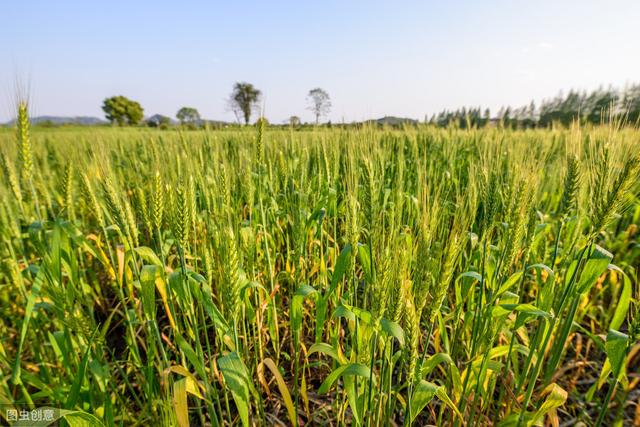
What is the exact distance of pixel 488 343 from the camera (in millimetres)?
1128

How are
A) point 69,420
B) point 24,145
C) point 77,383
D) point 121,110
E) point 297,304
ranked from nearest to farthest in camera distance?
point 69,420, point 77,383, point 297,304, point 24,145, point 121,110

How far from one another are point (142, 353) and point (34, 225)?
39.2 inches

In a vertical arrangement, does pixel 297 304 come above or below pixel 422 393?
above

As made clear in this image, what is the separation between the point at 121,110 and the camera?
4997 cm

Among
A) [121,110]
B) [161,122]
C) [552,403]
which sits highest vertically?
[121,110]

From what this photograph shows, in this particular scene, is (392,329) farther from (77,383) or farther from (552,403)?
(77,383)

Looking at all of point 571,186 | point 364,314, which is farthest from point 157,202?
point 571,186

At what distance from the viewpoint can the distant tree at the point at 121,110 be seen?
4938cm

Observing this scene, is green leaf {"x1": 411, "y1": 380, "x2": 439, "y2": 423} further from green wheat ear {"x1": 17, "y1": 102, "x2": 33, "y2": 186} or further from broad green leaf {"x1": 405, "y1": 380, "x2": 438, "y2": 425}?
green wheat ear {"x1": 17, "y1": 102, "x2": 33, "y2": 186}

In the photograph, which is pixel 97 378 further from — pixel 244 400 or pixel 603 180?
pixel 603 180

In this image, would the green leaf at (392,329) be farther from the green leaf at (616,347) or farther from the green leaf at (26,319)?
the green leaf at (26,319)

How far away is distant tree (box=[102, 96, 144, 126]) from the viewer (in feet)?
162

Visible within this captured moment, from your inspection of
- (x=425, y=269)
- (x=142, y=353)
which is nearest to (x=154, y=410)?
(x=142, y=353)

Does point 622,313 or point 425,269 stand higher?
point 425,269
